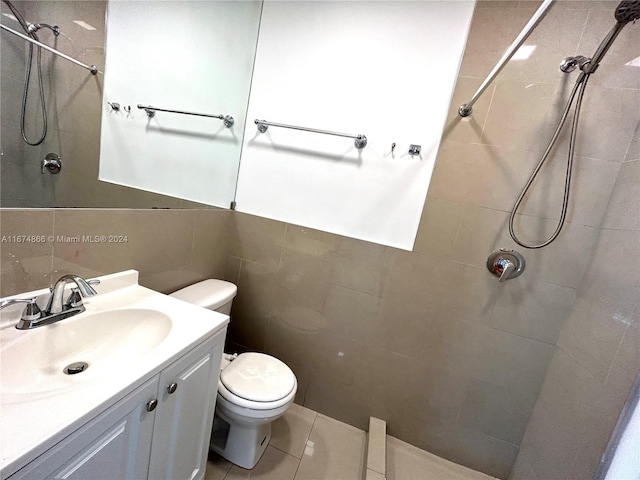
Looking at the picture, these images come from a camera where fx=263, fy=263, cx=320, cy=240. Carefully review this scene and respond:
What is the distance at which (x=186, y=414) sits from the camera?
915 mm

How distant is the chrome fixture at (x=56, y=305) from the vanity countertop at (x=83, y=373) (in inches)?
0.8

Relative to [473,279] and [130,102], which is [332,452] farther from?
[130,102]

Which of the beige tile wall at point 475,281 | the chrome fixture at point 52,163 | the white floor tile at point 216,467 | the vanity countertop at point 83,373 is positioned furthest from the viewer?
the white floor tile at point 216,467

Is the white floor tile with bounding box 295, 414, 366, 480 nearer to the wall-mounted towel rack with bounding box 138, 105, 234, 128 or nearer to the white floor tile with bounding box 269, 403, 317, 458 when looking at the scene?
the white floor tile with bounding box 269, 403, 317, 458

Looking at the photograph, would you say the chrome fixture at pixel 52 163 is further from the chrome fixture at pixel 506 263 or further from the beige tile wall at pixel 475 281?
the chrome fixture at pixel 506 263

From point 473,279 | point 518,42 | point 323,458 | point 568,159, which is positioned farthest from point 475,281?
point 323,458

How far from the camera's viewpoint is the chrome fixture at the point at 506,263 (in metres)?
1.28

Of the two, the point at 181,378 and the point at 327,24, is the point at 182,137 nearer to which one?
the point at 327,24

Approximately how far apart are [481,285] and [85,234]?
1.73 meters

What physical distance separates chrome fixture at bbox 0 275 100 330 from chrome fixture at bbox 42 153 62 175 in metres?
0.39

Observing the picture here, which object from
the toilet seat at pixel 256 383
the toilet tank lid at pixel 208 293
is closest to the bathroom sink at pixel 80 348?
the toilet tank lid at pixel 208 293

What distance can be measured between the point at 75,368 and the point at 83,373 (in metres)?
0.04

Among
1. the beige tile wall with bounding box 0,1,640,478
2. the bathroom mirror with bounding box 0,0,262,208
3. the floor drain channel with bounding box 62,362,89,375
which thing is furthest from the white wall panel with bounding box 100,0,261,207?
the floor drain channel with bounding box 62,362,89,375

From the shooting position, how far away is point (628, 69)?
110cm
